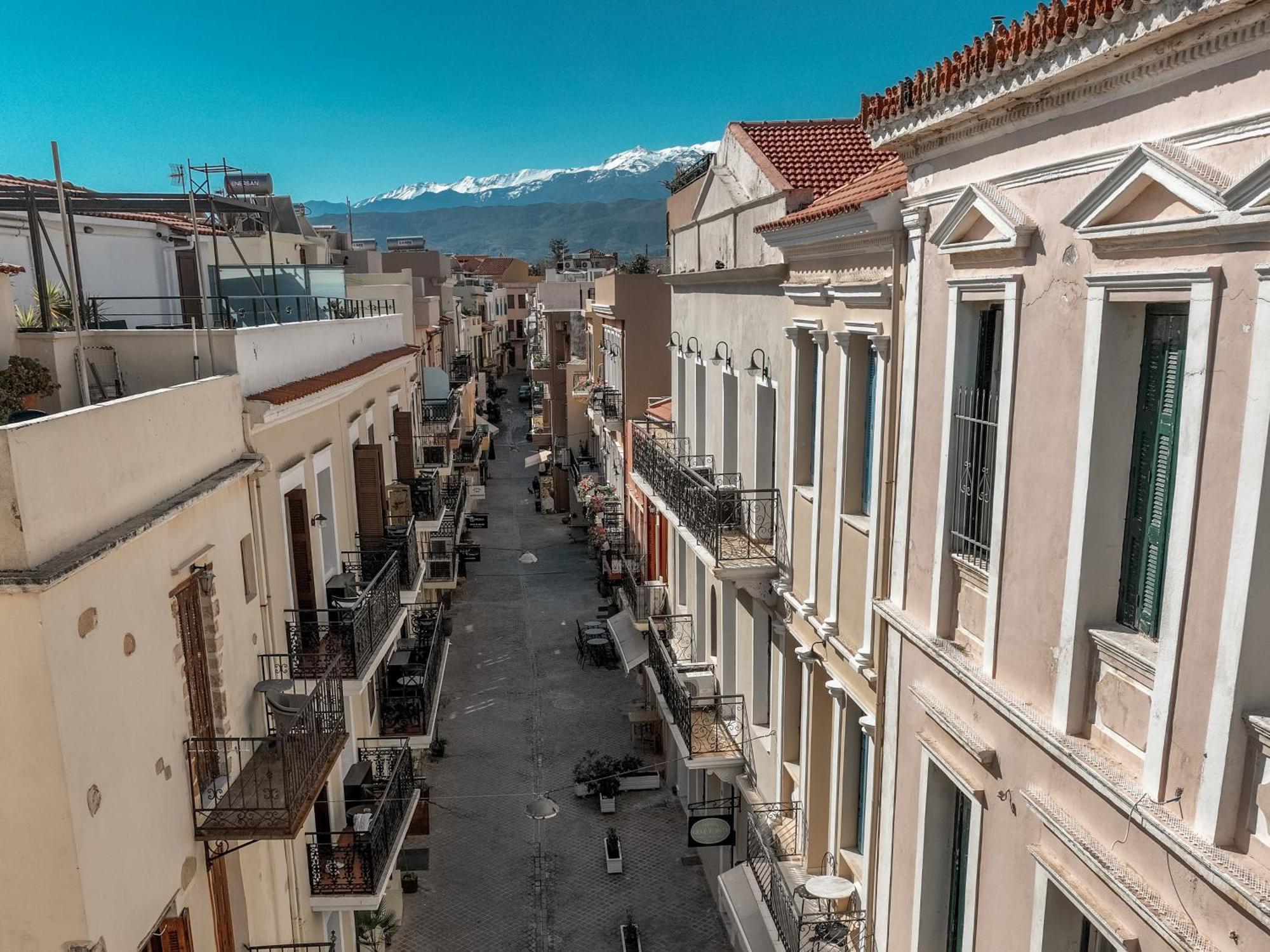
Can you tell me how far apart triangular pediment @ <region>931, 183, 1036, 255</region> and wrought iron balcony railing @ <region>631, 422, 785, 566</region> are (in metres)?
4.93

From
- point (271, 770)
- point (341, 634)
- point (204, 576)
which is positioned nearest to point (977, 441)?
point (204, 576)

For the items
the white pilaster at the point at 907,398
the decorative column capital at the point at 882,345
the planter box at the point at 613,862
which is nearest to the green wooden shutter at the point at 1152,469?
the white pilaster at the point at 907,398

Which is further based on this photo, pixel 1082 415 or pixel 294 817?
pixel 294 817

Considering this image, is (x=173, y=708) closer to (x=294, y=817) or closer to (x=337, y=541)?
(x=294, y=817)

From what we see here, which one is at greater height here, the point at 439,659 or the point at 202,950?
the point at 202,950

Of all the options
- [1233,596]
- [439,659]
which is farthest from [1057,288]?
[439,659]

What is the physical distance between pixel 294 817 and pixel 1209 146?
826cm

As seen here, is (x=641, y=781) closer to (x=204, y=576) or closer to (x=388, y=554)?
(x=388, y=554)

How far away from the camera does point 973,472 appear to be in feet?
20.9

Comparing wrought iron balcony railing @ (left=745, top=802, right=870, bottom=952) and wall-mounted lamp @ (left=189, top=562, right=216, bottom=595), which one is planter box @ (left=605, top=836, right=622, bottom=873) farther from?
wall-mounted lamp @ (left=189, top=562, right=216, bottom=595)

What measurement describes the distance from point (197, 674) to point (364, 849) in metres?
4.11

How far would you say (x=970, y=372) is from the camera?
6352 mm

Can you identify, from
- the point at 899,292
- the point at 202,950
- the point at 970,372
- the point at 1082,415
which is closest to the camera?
the point at 1082,415

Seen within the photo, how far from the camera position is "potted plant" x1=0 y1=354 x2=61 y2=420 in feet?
26.3
